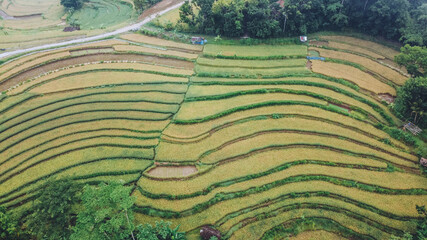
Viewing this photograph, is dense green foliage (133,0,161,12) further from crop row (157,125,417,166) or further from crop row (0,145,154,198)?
crop row (157,125,417,166)

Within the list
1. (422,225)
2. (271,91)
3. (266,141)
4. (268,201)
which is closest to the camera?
(422,225)

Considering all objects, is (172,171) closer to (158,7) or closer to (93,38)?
(93,38)

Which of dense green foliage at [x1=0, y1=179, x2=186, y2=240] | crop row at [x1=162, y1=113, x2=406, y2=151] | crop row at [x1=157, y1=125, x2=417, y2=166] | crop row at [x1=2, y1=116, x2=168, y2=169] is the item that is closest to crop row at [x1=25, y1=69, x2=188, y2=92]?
crop row at [x1=2, y1=116, x2=168, y2=169]

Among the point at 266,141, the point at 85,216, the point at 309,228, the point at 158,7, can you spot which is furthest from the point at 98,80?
the point at 309,228

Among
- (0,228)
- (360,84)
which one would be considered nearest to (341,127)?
(360,84)

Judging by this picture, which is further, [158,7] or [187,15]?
[158,7]

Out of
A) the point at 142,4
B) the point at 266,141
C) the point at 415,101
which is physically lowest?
the point at 266,141
